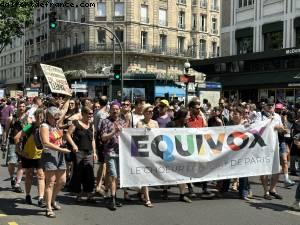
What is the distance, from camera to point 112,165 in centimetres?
819

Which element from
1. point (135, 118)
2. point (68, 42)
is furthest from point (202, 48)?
point (135, 118)

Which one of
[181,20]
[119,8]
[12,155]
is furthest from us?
[181,20]

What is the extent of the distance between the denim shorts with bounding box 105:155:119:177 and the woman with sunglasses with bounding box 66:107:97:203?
368 millimetres

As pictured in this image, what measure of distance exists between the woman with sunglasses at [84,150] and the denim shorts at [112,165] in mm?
368

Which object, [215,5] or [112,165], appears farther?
[215,5]

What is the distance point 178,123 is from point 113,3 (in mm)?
51465

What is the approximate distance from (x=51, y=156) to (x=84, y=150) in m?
1.03

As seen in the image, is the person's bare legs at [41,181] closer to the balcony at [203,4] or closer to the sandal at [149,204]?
the sandal at [149,204]

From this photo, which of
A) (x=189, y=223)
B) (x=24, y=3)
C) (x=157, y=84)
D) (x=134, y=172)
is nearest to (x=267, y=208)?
(x=189, y=223)

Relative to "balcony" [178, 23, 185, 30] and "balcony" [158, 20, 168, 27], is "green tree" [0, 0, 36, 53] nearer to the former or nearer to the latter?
"balcony" [158, 20, 168, 27]

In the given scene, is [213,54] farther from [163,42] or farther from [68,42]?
[68,42]

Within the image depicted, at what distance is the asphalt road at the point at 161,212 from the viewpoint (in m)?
7.24

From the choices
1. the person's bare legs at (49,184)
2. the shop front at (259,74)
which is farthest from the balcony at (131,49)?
the person's bare legs at (49,184)

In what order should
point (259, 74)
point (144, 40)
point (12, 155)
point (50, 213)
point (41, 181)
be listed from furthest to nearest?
point (144, 40)
point (259, 74)
point (12, 155)
point (41, 181)
point (50, 213)
